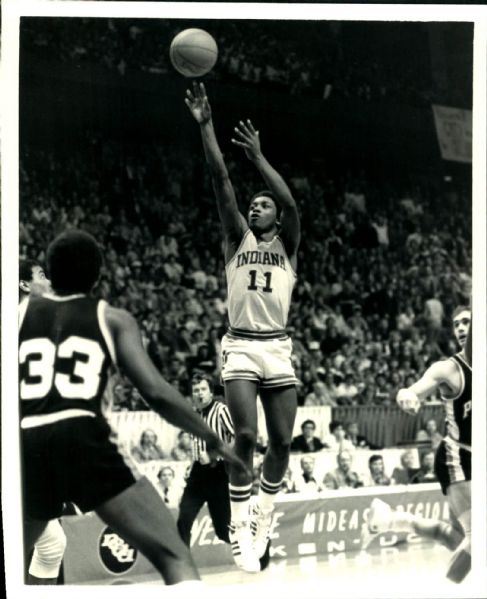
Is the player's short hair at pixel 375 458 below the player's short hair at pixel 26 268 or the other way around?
below

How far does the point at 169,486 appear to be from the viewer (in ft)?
23.8

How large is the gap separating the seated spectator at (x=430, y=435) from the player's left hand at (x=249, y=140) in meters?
2.84

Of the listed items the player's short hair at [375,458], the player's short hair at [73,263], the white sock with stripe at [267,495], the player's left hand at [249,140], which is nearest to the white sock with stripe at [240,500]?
the white sock with stripe at [267,495]

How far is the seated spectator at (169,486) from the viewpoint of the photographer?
7242 mm

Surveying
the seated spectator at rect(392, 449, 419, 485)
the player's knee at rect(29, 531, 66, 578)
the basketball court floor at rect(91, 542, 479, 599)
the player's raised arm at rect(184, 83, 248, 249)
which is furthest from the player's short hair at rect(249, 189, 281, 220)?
the player's knee at rect(29, 531, 66, 578)

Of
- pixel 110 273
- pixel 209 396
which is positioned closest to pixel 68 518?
pixel 209 396

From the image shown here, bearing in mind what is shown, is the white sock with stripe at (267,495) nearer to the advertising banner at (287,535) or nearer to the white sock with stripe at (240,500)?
the white sock with stripe at (240,500)

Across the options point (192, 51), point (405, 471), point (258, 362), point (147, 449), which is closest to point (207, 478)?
point (147, 449)

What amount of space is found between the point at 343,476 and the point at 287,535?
0.71m

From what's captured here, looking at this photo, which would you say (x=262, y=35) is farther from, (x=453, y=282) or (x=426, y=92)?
(x=453, y=282)

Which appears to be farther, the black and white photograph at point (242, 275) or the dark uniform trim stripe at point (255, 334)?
the dark uniform trim stripe at point (255, 334)

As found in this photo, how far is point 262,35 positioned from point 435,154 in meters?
1.73

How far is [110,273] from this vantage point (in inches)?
273

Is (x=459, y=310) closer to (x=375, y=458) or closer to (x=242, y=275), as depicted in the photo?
(x=375, y=458)
